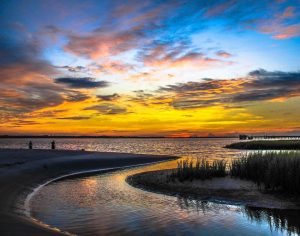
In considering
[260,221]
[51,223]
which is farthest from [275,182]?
[51,223]

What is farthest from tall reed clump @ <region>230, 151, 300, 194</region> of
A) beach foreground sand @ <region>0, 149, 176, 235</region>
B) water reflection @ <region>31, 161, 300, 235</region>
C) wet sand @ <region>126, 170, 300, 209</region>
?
beach foreground sand @ <region>0, 149, 176, 235</region>

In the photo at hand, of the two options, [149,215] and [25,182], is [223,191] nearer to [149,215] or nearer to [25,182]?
[149,215]

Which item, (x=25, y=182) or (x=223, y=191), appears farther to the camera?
(x=25, y=182)

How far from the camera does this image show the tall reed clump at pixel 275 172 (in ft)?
61.9

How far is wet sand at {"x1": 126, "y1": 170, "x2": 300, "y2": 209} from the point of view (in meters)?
17.5

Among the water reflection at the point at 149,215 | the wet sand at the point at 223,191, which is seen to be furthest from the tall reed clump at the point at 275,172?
the water reflection at the point at 149,215

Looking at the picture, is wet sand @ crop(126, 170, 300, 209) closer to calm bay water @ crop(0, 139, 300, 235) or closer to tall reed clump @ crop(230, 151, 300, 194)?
tall reed clump @ crop(230, 151, 300, 194)

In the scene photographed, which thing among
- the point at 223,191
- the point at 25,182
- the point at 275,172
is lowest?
the point at 223,191

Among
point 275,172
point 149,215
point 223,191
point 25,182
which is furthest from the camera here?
point 25,182

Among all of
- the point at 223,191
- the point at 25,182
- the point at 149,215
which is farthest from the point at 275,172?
the point at 25,182

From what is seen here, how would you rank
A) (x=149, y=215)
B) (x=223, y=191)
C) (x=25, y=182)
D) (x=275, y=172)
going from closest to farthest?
(x=149, y=215)
(x=275, y=172)
(x=223, y=191)
(x=25, y=182)

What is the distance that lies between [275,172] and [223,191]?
10.1ft

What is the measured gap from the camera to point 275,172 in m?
19.9

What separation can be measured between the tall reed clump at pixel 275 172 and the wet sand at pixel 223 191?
59 centimetres
